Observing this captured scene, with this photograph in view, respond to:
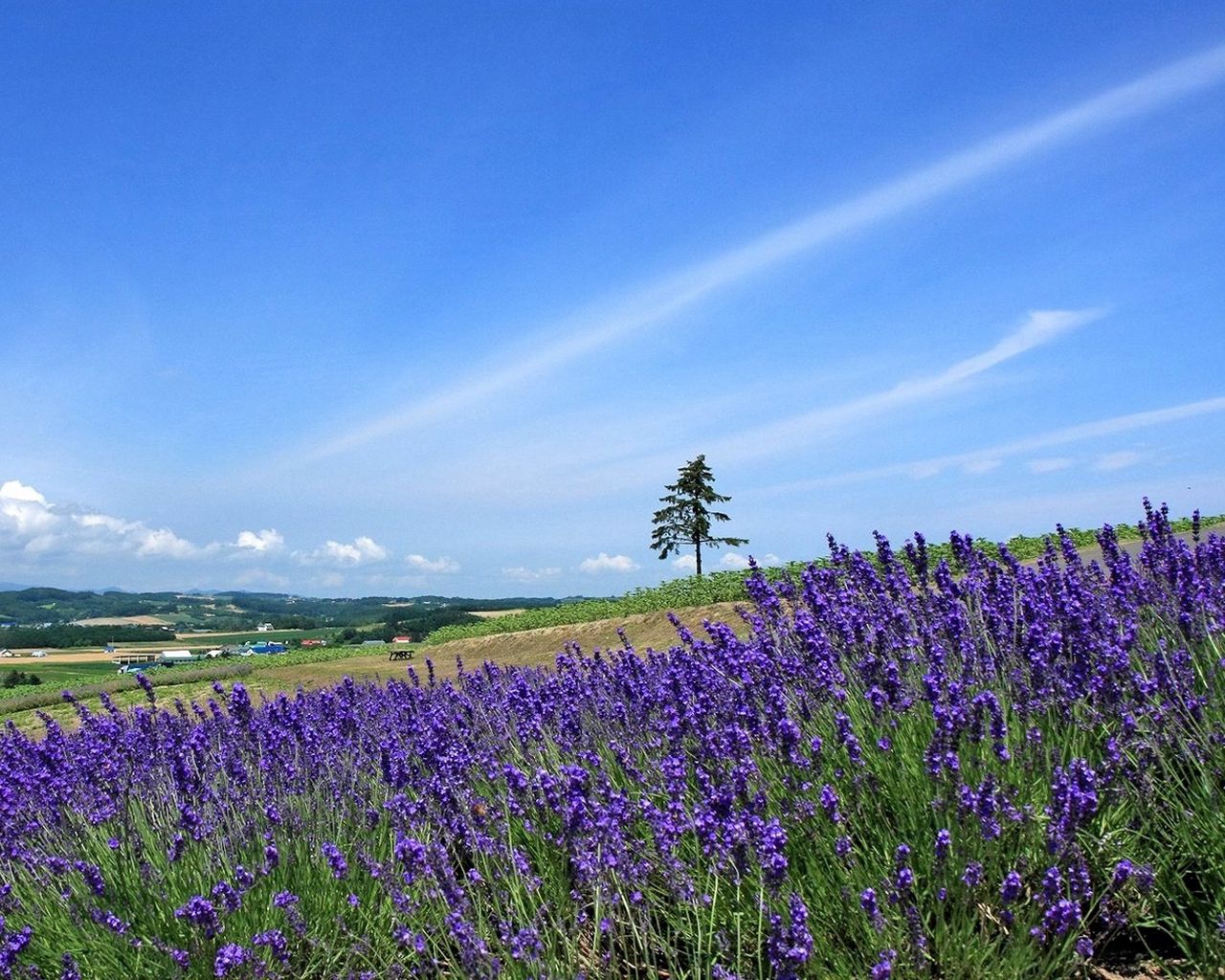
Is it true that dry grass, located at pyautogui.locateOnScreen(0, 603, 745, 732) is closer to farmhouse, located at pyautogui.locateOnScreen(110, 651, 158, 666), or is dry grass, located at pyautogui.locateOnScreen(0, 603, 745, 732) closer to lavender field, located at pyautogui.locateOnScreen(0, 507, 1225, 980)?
lavender field, located at pyautogui.locateOnScreen(0, 507, 1225, 980)

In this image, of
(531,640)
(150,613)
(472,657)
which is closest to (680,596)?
(531,640)

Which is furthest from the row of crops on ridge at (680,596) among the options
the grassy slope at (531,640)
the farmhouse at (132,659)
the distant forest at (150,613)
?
the distant forest at (150,613)

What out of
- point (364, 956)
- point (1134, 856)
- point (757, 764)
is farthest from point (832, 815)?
point (364, 956)

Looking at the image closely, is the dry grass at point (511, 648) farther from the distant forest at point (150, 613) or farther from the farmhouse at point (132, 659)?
the distant forest at point (150, 613)

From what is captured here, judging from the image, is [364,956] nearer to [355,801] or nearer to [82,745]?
[355,801]

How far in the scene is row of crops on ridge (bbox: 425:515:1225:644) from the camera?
18.3 meters

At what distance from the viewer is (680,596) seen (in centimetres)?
1977

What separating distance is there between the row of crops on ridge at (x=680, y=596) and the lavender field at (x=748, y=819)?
1215 centimetres

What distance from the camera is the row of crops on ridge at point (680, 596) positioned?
18.3 m

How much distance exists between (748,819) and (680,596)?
17241mm

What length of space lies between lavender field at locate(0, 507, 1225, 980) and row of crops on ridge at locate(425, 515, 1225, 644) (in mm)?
12150

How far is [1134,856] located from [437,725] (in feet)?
9.99

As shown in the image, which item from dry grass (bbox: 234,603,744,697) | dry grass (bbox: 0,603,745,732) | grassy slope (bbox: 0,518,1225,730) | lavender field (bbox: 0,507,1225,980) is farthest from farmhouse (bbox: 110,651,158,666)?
lavender field (bbox: 0,507,1225,980)

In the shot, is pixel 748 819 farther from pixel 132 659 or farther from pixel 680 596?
pixel 132 659
